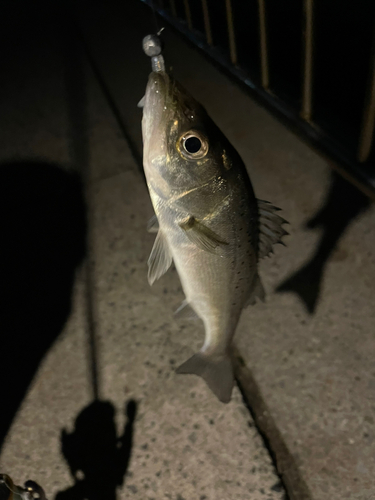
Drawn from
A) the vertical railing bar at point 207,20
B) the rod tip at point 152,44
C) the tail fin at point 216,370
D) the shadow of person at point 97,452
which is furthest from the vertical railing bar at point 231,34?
the shadow of person at point 97,452

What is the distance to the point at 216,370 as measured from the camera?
1.63 metres

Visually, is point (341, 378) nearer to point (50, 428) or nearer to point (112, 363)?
point (112, 363)

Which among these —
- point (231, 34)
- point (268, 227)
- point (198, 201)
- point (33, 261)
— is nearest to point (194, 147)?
point (198, 201)

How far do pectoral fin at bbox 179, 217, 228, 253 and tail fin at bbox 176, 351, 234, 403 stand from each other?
1.95 feet

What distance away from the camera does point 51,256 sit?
8.82 feet

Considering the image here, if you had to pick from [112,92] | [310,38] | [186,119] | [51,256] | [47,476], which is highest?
[186,119]

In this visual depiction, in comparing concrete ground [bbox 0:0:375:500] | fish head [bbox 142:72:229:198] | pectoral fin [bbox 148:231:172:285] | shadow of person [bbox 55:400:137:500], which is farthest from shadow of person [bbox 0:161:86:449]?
fish head [bbox 142:72:229:198]

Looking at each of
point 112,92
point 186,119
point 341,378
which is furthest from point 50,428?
point 112,92

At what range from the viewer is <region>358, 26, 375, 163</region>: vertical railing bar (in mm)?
1869

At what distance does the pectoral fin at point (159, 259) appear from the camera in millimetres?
1379

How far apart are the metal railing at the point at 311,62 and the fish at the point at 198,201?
0.49 metres

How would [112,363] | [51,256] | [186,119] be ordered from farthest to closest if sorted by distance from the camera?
1. [51,256]
2. [112,363]
3. [186,119]

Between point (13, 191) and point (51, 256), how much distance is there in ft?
2.89

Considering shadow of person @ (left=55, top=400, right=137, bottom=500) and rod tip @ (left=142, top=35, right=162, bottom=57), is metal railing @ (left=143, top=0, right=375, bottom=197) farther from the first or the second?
shadow of person @ (left=55, top=400, right=137, bottom=500)
